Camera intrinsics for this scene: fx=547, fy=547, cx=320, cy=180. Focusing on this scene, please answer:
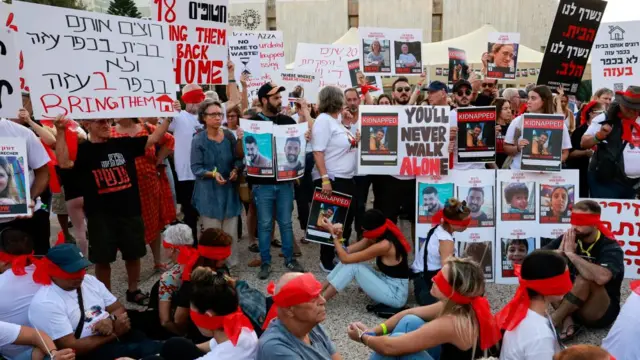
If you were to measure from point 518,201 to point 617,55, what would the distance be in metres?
3.48

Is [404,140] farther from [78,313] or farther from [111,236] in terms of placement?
[78,313]

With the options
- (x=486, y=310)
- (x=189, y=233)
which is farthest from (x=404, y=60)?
(x=486, y=310)

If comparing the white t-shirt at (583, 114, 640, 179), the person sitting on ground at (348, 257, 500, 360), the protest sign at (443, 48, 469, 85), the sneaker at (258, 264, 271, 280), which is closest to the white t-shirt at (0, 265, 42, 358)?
the person sitting on ground at (348, 257, 500, 360)

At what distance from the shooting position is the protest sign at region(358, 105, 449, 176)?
19.3ft

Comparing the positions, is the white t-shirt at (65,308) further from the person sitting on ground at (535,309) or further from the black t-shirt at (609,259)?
the black t-shirt at (609,259)

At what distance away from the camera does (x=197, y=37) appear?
591 centimetres

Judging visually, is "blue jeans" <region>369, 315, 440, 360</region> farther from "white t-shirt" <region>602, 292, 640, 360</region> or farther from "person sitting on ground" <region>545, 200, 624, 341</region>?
"person sitting on ground" <region>545, 200, 624, 341</region>

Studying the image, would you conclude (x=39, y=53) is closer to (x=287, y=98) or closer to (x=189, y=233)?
(x=189, y=233)

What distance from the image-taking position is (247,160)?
601 cm

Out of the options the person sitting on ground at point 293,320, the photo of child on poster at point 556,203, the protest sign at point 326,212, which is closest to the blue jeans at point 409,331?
the person sitting on ground at point 293,320

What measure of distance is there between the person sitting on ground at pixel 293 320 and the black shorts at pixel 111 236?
2.79 meters

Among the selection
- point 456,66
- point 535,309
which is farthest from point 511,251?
point 456,66

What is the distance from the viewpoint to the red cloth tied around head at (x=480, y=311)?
3080 mm

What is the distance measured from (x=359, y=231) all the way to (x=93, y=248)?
3.11 m
